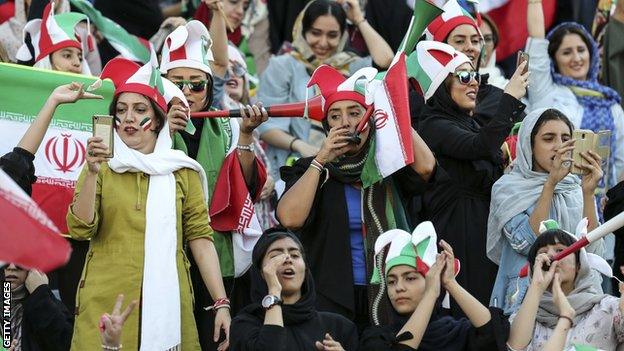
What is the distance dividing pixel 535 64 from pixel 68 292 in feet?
12.4

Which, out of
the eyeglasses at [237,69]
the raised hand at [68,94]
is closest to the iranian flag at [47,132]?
the raised hand at [68,94]

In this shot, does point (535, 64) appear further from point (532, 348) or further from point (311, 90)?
point (532, 348)

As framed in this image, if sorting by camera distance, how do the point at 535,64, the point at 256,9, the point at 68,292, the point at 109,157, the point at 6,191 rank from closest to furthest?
the point at 6,191, the point at 109,157, the point at 68,292, the point at 535,64, the point at 256,9

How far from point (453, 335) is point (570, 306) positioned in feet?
1.94

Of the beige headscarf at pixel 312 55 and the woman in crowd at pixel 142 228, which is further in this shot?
the beige headscarf at pixel 312 55

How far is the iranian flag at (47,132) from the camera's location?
9.82 metres

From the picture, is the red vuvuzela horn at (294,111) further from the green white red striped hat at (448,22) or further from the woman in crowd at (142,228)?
the green white red striped hat at (448,22)

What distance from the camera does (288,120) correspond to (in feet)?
39.3

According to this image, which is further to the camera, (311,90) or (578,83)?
(578,83)

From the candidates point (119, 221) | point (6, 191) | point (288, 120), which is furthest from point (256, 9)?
point (6, 191)

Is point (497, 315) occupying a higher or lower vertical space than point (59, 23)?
lower

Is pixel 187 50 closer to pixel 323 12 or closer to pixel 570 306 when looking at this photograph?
pixel 323 12

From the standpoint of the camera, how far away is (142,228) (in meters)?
8.75

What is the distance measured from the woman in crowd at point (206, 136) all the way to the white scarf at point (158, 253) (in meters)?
0.47
